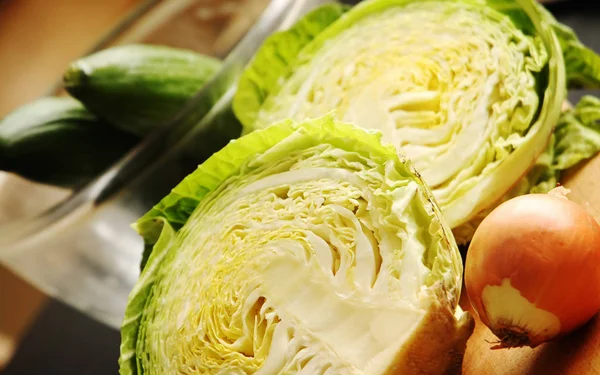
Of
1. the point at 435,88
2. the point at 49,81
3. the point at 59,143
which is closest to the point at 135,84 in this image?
the point at 59,143

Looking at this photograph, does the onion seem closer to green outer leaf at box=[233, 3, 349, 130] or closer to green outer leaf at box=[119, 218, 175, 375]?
green outer leaf at box=[119, 218, 175, 375]

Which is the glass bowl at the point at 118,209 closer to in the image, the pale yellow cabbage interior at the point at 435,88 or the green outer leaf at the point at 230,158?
the pale yellow cabbage interior at the point at 435,88

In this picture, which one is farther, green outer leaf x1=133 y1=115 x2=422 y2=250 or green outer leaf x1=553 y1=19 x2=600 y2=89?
green outer leaf x1=553 y1=19 x2=600 y2=89

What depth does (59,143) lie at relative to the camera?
1.31 metres

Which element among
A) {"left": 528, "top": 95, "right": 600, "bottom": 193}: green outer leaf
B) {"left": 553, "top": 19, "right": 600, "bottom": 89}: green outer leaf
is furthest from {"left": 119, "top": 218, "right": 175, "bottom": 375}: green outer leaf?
{"left": 553, "top": 19, "right": 600, "bottom": 89}: green outer leaf

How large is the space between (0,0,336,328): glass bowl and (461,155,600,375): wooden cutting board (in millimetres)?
620

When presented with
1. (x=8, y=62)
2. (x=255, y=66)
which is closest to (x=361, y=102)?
(x=255, y=66)

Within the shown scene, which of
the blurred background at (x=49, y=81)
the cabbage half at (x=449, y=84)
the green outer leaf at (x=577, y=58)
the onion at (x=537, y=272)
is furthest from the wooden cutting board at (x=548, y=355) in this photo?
the blurred background at (x=49, y=81)

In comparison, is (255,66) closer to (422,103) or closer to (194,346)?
(422,103)

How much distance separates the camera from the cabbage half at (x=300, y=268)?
724 mm

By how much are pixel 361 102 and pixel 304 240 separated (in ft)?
1.10

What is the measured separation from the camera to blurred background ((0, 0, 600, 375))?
1521 millimetres

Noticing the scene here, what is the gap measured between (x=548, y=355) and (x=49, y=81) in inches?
98.0

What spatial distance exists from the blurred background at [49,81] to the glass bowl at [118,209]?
18 centimetres
